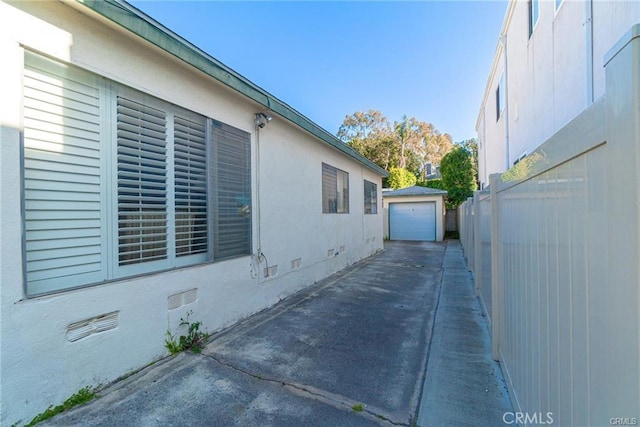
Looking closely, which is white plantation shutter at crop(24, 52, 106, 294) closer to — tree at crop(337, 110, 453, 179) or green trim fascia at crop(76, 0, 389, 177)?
green trim fascia at crop(76, 0, 389, 177)

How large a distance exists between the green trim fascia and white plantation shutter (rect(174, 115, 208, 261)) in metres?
0.66

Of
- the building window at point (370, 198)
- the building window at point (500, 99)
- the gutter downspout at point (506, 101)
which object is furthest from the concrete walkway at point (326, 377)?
the building window at point (500, 99)

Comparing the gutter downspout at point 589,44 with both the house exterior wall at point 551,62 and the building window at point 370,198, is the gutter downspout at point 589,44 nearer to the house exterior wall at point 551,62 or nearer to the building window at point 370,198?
the house exterior wall at point 551,62

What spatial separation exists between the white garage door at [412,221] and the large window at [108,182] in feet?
47.0

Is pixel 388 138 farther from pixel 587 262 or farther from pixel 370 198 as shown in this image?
pixel 587 262

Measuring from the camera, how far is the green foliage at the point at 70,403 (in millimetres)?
2264

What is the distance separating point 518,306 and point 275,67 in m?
12.9

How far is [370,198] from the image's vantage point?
1171 cm

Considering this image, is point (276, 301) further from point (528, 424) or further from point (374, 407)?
point (528, 424)

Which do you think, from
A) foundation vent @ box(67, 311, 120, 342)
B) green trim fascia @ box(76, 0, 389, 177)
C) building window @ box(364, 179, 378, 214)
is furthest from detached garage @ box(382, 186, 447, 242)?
foundation vent @ box(67, 311, 120, 342)

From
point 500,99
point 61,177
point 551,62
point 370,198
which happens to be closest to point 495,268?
point 61,177

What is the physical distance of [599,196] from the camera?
3.15 ft

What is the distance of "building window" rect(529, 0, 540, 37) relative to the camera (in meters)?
6.70

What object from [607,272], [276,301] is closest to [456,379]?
[607,272]
